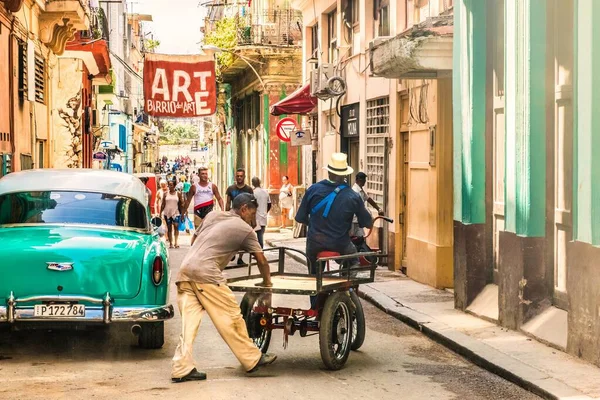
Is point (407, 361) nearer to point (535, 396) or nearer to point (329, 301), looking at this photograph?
point (329, 301)

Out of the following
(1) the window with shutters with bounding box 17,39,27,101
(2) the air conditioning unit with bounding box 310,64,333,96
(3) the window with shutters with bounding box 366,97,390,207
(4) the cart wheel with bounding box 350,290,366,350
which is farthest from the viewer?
(2) the air conditioning unit with bounding box 310,64,333,96

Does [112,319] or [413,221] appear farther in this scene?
[413,221]

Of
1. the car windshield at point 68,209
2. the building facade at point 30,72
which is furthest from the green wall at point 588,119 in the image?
the building facade at point 30,72

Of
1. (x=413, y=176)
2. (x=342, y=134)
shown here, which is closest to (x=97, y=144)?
(x=342, y=134)

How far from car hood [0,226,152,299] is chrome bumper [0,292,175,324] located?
0.07m

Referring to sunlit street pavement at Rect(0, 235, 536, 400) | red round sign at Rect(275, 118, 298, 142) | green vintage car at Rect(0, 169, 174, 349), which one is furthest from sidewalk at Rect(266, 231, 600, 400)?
red round sign at Rect(275, 118, 298, 142)

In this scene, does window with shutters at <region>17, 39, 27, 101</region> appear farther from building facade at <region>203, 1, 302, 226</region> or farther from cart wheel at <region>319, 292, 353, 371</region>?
cart wheel at <region>319, 292, 353, 371</region>

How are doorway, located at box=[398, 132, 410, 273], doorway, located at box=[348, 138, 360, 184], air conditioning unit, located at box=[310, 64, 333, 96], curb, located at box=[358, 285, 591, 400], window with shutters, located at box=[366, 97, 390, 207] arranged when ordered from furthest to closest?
air conditioning unit, located at box=[310, 64, 333, 96]
doorway, located at box=[348, 138, 360, 184]
window with shutters, located at box=[366, 97, 390, 207]
doorway, located at box=[398, 132, 410, 273]
curb, located at box=[358, 285, 591, 400]

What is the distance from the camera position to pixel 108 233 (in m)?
10.6

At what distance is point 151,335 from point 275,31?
27.2 metres

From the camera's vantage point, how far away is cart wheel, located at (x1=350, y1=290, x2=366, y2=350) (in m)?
10.3

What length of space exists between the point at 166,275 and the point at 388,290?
6207 millimetres

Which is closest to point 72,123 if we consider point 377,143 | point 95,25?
point 95,25

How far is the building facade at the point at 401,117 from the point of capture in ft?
48.9
